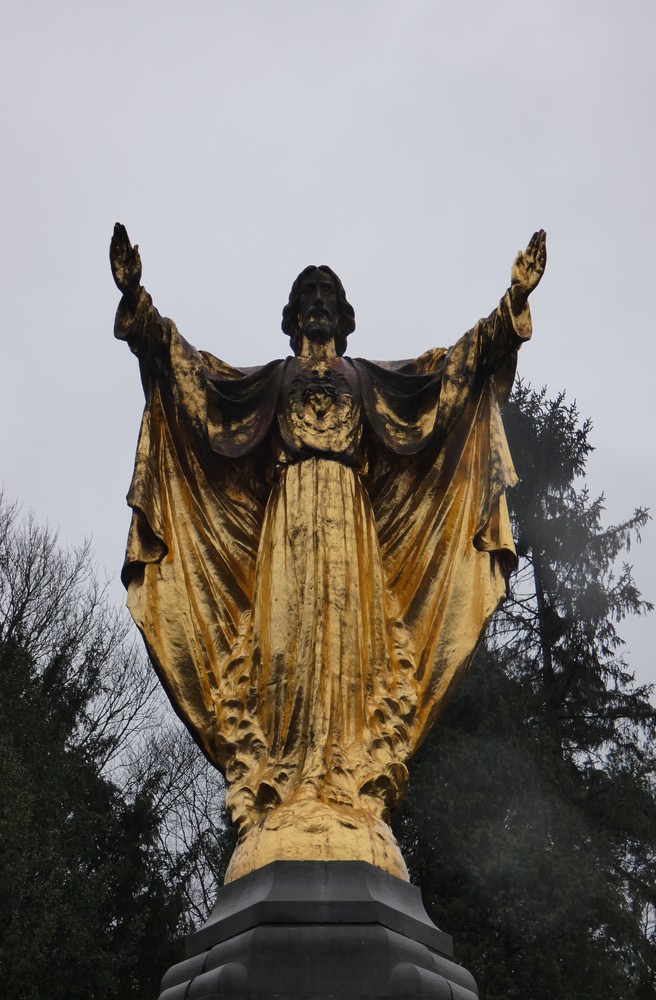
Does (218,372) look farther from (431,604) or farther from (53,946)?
(53,946)

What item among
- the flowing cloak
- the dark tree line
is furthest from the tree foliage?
the flowing cloak

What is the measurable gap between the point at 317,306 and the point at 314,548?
1566 mm

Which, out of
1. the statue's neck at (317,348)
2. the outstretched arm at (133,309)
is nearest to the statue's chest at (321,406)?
the statue's neck at (317,348)

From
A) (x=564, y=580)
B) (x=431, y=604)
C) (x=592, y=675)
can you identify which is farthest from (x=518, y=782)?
(x=431, y=604)

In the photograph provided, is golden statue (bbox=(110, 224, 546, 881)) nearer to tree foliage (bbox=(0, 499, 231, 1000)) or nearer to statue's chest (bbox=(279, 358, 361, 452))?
statue's chest (bbox=(279, 358, 361, 452))

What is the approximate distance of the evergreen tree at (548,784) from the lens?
15.1 metres

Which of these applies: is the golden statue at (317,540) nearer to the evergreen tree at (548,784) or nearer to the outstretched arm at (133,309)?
the outstretched arm at (133,309)

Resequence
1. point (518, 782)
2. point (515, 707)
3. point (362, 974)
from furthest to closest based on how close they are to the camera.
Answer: point (515, 707) → point (518, 782) → point (362, 974)

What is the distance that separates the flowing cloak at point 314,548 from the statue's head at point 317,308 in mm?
306

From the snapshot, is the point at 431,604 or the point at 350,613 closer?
the point at 350,613

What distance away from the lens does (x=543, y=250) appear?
6137mm

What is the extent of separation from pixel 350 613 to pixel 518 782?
37.2 ft

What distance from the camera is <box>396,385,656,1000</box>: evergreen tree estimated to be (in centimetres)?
1509

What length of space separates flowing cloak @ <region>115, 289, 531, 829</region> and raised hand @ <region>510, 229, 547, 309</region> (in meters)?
0.08
